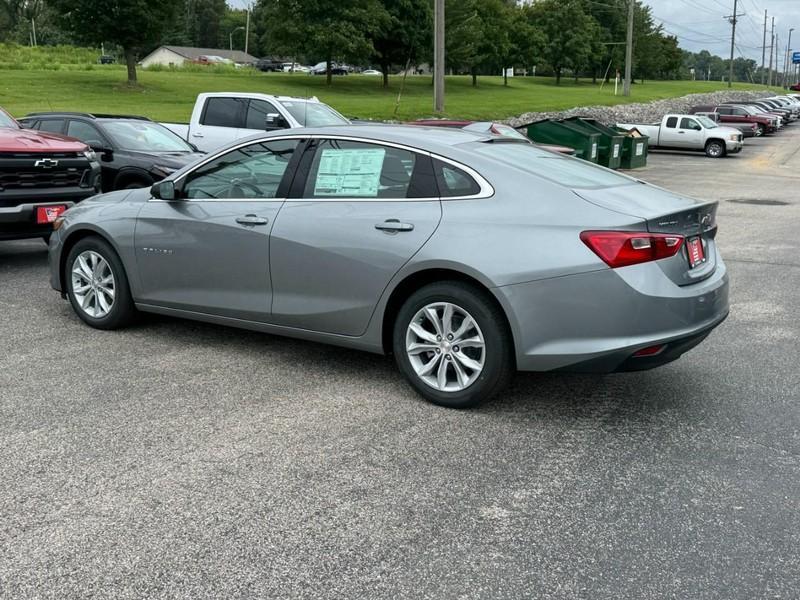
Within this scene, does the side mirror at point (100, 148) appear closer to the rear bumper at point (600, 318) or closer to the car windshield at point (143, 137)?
the car windshield at point (143, 137)

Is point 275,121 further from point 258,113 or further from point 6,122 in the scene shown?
point 6,122

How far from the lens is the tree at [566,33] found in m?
86.5

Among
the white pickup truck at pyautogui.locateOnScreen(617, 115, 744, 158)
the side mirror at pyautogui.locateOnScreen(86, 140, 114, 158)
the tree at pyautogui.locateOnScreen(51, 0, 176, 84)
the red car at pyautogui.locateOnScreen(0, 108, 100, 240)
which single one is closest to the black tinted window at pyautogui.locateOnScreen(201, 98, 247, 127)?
the side mirror at pyautogui.locateOnScreen(86, 140, 114, 158)

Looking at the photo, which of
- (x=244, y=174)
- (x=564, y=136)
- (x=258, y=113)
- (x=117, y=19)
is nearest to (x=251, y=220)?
(x=244, y=174)

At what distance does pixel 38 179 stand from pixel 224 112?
665 cm

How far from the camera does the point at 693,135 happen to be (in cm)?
3497

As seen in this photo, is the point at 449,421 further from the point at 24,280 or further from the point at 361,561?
the point at 24,280

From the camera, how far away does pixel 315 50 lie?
174 feet

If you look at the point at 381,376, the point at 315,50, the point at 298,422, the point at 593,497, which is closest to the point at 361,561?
the point at 593,497

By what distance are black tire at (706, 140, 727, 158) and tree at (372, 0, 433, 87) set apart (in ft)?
92.2

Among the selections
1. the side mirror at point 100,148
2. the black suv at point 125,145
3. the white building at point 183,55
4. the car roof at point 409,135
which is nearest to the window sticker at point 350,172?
the car roof at point 409,135

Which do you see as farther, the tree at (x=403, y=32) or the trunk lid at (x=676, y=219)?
the tree at (x=403, y=32)

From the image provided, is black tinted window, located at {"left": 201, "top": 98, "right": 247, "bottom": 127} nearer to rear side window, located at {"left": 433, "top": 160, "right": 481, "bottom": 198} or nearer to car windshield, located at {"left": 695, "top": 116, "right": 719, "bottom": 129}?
rear side window, located at {"left": 433, "top": 160, "right": 481, "bottom": 198}

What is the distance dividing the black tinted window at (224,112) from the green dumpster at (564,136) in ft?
35.5
